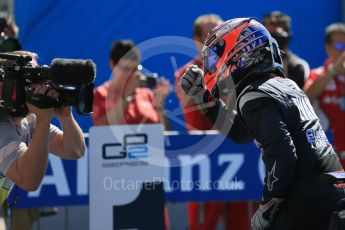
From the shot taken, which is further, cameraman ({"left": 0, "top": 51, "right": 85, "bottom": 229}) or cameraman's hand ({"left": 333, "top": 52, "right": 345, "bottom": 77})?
cameraman's hand ({"left": 333, "top": 52, "right": 345, "bottom": 77})

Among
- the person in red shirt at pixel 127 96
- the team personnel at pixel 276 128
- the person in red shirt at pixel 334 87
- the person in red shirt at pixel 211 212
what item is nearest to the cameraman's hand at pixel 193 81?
the team personnel at pixel 276 128

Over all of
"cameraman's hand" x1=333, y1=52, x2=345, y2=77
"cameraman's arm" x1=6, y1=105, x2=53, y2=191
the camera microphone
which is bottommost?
"cameraman's arm" x1=6, y1=105, x2=53, y2=191

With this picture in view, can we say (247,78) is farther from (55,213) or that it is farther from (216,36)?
(55,213)

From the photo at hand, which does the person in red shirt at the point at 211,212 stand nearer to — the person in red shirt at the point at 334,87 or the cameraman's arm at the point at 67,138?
the person in red shirt at the point at 334,87

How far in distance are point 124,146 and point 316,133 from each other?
2332mm

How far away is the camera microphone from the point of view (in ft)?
14.2

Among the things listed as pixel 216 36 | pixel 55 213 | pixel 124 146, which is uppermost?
pixel 216 36

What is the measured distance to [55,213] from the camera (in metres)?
7.52

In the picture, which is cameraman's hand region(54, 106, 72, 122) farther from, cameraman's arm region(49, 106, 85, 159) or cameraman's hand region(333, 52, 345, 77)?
cameraman's hand region(333, 52, 345, 77)

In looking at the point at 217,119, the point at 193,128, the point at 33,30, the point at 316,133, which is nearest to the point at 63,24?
the point at 33,30

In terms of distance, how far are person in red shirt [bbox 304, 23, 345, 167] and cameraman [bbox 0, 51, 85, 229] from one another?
3.45 metres

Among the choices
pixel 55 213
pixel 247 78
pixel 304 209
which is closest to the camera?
pixel 304 209

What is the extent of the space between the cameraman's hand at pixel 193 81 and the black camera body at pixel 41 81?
25.4 inches

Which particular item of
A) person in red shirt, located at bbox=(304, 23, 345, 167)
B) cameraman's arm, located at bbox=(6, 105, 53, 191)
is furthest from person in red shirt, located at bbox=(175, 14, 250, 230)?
cameraman's arm, located at bbox=(6, 105, 53, 191)
